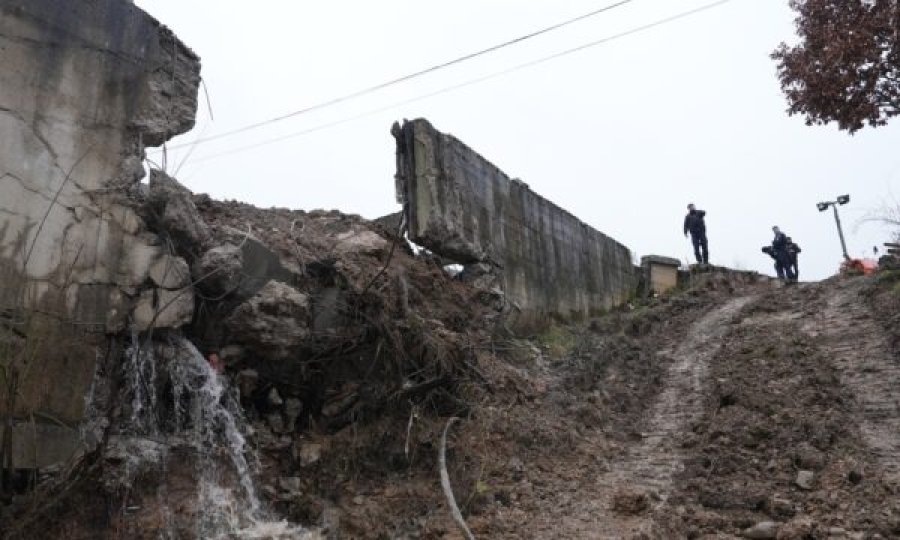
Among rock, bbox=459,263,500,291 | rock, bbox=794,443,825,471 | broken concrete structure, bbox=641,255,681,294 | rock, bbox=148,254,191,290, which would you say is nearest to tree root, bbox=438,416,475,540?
rock, bbox=148,254,191,290

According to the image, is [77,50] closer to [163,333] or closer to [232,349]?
[163,333]

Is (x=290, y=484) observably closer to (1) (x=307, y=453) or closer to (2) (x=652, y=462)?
(1) (x=307, y=453)

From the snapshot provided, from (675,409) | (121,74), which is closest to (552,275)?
(675,409)

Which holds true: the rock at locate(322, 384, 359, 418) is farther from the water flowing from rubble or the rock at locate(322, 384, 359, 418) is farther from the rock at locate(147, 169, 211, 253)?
the rock at locate(147, 169, 211, 253)

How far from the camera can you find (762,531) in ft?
12.6

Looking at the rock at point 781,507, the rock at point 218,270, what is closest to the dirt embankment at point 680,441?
the rock at point 781,507

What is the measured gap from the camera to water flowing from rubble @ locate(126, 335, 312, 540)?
13.3 feet

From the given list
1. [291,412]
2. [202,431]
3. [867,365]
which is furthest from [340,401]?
[867,365]

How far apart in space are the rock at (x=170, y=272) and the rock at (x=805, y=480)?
4.32 metres

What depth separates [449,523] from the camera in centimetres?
424

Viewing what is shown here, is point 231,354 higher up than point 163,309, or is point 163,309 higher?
point 163,309

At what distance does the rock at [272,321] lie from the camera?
15.5 feet

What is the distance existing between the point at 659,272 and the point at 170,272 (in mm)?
11103

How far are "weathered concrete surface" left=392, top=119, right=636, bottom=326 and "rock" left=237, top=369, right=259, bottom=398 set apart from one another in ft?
9.74
